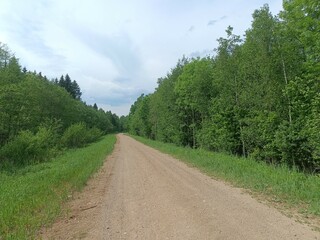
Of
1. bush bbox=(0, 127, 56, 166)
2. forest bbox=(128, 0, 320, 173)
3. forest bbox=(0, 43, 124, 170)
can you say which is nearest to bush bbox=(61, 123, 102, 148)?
forest bbox=(0, 43, 124, 170)

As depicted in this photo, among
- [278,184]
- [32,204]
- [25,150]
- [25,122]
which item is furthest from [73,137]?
[278,184]

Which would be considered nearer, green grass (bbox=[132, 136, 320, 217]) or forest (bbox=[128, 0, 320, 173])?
green grass (bbox=[132, 136, 320, 217])

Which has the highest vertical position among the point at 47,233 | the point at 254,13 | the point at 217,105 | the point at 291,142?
the point at 254,13

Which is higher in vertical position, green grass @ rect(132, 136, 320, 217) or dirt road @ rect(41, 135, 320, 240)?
green grass @ rect(132, 136, 320, 217)

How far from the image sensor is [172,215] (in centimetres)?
714

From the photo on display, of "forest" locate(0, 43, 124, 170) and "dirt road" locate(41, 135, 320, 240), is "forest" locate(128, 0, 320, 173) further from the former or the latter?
"forest" locate(0, 43, 124, 170)

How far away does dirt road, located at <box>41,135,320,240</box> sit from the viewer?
232 inches

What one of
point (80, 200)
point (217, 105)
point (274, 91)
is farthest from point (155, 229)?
point (217, 105)

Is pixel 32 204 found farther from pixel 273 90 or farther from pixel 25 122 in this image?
pixel 25 122

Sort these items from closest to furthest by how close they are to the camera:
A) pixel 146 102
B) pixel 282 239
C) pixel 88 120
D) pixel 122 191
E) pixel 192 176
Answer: pixel 282 239, pixel 122 191, pixel 192 176, pixel 146 102, pixel 88 120

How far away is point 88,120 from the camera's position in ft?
277

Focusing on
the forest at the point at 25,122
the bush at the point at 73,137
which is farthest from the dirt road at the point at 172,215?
the bush at the point at 73,137

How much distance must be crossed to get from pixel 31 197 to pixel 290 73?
15875 mm

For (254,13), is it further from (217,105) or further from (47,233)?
(47,233)
